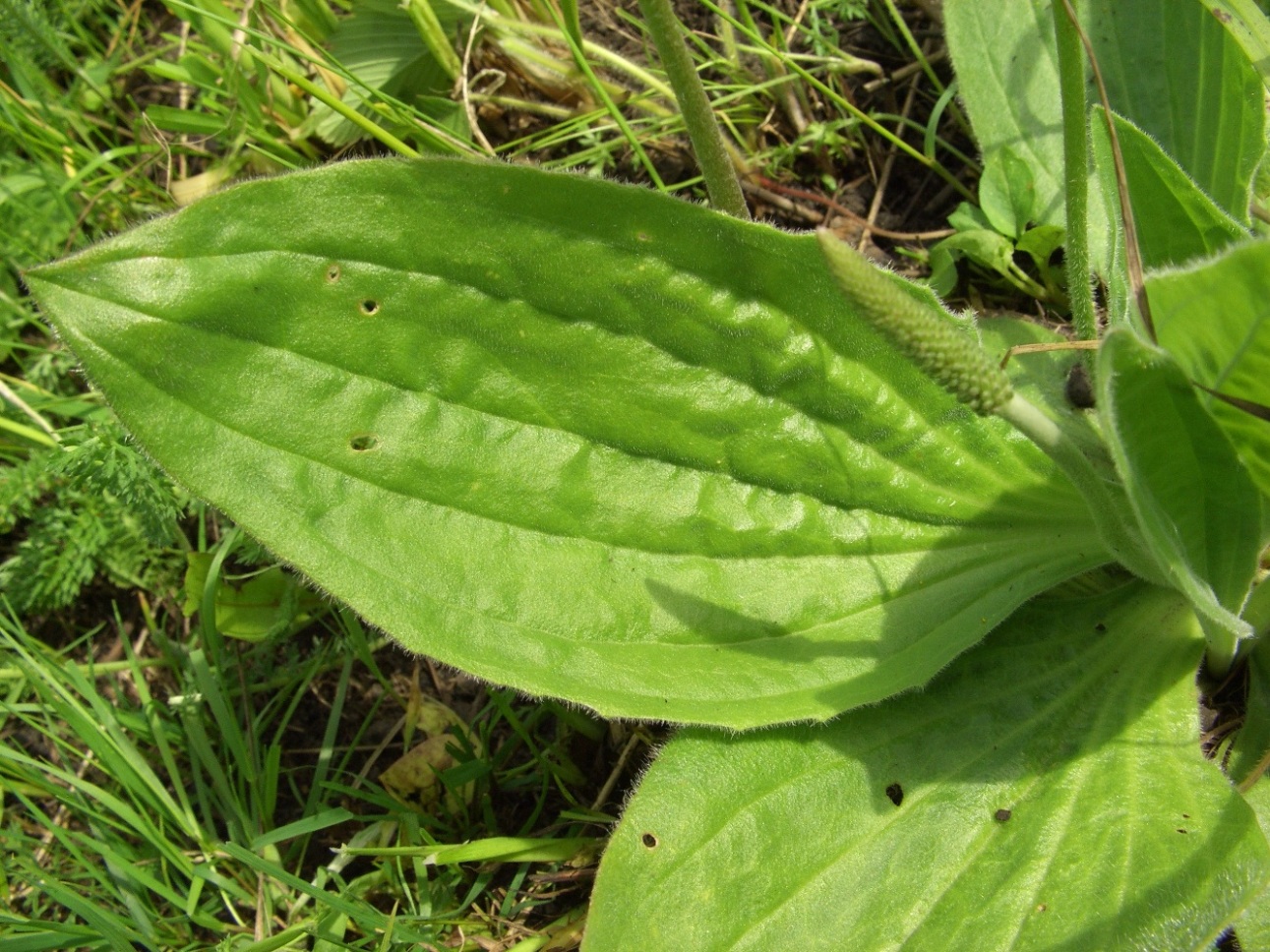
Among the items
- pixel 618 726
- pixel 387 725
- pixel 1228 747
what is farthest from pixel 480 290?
pixel 1228 747

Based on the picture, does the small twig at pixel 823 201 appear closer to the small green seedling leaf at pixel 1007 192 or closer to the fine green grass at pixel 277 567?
the fine green grass at pixel 277 567

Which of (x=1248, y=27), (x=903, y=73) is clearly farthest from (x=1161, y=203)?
(x=903, y=73)

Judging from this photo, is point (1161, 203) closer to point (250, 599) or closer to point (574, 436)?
point (574, 436)

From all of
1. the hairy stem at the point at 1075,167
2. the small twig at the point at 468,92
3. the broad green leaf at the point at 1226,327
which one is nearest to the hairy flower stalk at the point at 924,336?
the broad green leaf at the point at 1226,327

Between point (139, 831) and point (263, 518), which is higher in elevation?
point (263, 518)

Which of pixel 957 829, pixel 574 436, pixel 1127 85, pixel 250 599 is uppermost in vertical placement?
pixel 1127 85

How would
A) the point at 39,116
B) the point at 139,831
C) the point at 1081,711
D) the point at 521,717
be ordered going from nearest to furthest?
the point at 1081,711
the point at 139,831
the point at 521,717
the point at 39,116

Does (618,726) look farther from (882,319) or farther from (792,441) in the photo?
(882,319)
